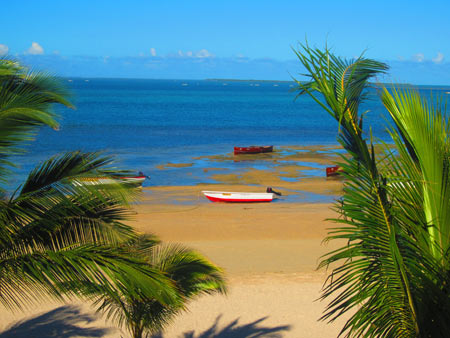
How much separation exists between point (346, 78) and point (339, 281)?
1.44 m

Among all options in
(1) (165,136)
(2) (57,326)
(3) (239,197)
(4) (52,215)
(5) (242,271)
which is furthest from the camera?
(1) (165,136)

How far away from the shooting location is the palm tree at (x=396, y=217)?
11.1 feet

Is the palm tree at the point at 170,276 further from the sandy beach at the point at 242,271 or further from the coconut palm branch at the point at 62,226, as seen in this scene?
the sandy beach at the point at 242,271

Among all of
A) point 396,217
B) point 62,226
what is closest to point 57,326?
point 62,226

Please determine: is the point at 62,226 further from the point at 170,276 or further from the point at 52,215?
the point at 170,276

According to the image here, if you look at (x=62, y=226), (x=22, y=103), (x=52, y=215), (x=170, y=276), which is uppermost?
(x=22, y=103)

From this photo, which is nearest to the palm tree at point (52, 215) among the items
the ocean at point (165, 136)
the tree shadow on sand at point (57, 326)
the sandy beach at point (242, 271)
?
the sandy beach at point (242, 271)

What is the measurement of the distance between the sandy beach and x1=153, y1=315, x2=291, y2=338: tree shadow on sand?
2cm

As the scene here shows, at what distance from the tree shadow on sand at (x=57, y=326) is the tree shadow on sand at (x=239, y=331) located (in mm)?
1410

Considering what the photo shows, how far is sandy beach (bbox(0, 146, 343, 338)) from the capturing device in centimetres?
987

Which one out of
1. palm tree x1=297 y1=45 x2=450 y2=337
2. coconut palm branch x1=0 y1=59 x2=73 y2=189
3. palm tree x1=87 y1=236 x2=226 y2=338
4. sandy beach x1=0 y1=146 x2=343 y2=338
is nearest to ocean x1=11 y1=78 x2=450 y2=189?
sandy beach x1=0 y1=146 x2=343 y2=338

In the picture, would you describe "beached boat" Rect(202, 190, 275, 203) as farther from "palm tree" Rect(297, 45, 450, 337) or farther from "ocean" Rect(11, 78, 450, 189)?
"palm tree" Rect(297, 45, 450, 337)

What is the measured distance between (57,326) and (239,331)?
11.3ft

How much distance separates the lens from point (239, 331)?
9805 millimetres
